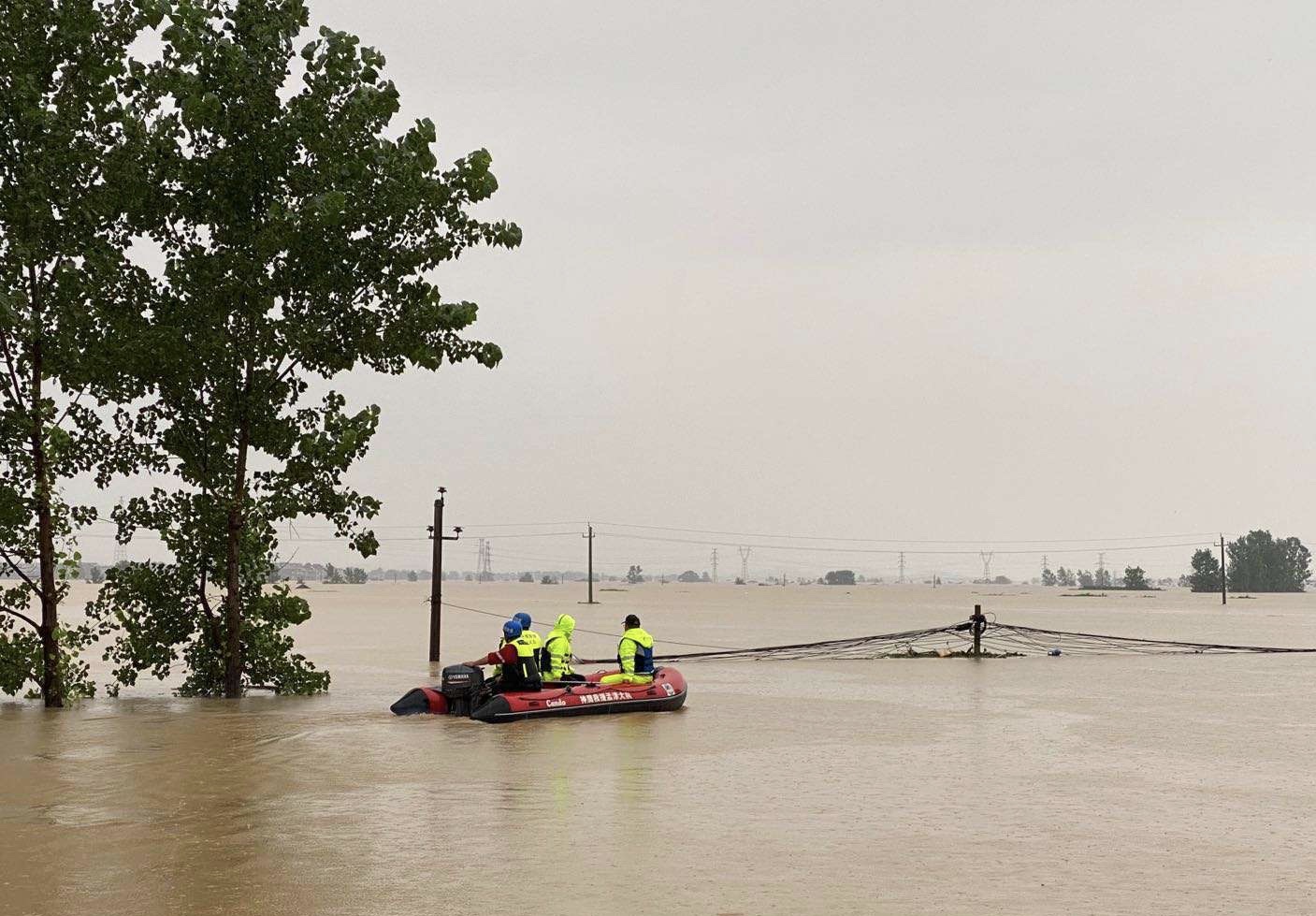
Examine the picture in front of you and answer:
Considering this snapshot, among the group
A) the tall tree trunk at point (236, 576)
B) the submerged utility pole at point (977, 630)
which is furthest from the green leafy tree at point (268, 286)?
the submerged utility pole at point (977, 630)

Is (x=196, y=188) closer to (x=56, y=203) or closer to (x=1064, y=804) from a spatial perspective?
(x=56, y=203)

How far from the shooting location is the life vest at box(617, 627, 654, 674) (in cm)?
3020

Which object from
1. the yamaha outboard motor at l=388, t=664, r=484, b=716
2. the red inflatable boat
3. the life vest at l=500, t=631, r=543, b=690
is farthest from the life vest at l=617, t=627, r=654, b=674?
the yamaha outboard motor at l=388, t=664, r=484, b=716

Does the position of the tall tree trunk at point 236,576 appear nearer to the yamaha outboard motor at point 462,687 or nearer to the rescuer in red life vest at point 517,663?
the yamaha outboard motor at point 462,687

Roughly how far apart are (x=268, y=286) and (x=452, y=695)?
9.62 m

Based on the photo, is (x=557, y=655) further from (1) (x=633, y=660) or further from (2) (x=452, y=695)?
(2) (x=452, y=695)

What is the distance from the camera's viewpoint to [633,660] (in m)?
30.3

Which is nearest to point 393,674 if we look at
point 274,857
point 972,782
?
point 972,782

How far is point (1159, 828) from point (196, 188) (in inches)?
909

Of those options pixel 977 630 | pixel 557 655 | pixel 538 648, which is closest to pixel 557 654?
pixel 557 655

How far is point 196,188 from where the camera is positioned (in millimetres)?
29938

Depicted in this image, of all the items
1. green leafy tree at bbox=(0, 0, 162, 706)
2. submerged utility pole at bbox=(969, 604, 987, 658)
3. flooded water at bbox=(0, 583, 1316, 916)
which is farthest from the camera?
submerged utility pole at bbox=(969, 604, 987, 658)

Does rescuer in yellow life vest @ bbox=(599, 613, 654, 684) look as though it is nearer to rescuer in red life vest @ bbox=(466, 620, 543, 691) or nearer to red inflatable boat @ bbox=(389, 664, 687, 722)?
red inflatable boat @ bbox=(389, 664, 687, 722)

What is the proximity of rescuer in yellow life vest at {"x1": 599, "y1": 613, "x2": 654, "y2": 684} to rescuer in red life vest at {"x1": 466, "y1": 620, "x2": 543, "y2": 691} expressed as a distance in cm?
190
